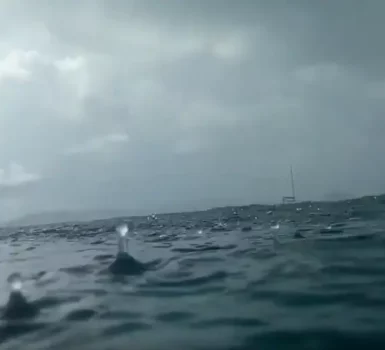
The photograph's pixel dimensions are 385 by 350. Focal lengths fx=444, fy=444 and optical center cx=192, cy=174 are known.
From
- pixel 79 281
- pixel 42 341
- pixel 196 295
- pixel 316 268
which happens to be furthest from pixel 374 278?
pixel 79 281

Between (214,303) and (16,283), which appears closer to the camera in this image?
(214,303)

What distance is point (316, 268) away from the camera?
55.8 ft

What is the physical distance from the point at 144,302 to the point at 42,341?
380cm

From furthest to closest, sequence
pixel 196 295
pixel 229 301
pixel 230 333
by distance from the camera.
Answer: pixel 196 295 → pixel 229 301 → pixel 230 333

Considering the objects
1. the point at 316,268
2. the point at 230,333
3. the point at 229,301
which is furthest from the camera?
the point at 316,268

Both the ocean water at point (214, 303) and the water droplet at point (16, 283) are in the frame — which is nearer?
the ocean water at point (214, 303)

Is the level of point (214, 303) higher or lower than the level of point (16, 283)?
lower

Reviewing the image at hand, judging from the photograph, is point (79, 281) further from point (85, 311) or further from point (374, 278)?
point (374, 278)

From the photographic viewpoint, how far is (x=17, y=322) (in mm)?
12727

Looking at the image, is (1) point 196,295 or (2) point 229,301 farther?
(1) point 196,295

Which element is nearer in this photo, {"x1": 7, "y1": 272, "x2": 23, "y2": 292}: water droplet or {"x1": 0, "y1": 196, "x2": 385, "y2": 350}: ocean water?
{"x1": 0, "y1": 196, "x2": 385, "y2": 350}: ocean water

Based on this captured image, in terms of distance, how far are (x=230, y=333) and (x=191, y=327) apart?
43.2 inches

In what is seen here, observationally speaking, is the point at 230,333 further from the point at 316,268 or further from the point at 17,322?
the point at 316,268

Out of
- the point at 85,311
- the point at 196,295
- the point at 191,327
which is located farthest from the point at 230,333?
the point at 85,311
